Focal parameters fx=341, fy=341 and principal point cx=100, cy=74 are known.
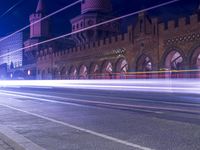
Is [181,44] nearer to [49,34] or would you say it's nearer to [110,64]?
[110,64]

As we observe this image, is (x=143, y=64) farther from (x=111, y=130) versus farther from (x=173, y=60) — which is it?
(x=111, y=130)

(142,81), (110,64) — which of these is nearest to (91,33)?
(110,64)

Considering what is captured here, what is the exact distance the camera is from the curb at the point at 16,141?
5.65 m

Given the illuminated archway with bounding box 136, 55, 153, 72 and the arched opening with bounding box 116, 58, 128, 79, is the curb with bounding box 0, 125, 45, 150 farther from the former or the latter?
the arched opening with bounding box 116, 58, 128, 79

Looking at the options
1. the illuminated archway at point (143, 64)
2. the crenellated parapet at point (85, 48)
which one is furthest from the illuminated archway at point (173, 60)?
the crenellated parapet at point (85, 48)

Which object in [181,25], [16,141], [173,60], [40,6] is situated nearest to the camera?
[16,141]

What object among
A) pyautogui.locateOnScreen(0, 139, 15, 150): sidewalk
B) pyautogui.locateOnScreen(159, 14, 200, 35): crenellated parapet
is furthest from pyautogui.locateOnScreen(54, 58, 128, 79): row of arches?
pyautogui.locateOnScreen(0, 139, 15, 150): sidewalk

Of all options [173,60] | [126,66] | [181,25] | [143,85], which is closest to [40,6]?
[126,66]

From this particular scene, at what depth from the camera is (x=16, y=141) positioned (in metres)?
6.06

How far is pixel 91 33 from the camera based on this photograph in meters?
54.3

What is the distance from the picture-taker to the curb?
18.5ft

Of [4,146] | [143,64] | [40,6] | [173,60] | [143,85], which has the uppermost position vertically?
[40,6]

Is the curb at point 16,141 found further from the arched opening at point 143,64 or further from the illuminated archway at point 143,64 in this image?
the illuminated archway at point 143,64

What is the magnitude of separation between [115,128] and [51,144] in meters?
1.93
